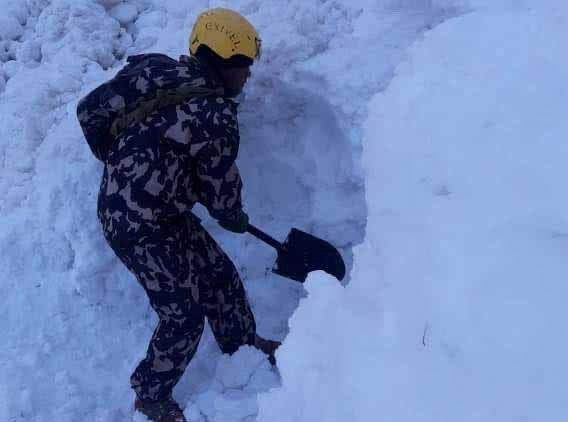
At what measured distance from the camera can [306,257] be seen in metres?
3.53

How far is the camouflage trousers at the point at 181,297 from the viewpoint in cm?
297

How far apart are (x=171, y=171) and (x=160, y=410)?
116 cm

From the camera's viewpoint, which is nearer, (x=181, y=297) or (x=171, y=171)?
(x=171, y=171)

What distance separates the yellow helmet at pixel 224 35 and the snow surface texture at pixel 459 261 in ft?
2.12

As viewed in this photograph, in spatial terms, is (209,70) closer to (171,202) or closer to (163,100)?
(163,100)

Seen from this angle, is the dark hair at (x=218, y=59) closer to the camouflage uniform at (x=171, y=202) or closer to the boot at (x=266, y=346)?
the camouflage uniform at (x=171, y=202)

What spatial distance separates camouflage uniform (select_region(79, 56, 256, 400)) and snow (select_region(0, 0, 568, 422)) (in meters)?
0.40

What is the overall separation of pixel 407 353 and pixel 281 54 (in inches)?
82.4

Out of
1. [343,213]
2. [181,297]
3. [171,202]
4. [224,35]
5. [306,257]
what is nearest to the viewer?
[224,35]

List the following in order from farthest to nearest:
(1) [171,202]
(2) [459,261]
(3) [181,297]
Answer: (3) [181,297]
(1) [171,202]
(2) [459,261]

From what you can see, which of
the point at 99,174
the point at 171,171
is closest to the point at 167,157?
the point at 171,171

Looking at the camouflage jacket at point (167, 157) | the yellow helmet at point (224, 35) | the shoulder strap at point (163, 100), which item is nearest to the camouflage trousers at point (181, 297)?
the camouflage jacket at point (167, 157)

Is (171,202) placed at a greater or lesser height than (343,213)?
greater

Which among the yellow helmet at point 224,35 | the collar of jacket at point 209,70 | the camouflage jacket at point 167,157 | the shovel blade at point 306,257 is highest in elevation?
the yellow helmet at point 224,35
